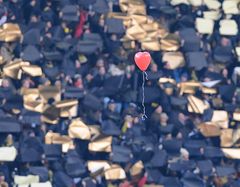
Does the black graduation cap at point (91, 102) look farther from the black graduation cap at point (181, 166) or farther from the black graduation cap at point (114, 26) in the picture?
the black graduation cap at point (181, 166)

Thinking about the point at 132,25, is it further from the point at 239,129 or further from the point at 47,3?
the point at 239,129

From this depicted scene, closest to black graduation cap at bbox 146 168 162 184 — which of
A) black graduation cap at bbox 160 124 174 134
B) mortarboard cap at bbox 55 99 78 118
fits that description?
black graduation cap at bbox 160 124 174 134

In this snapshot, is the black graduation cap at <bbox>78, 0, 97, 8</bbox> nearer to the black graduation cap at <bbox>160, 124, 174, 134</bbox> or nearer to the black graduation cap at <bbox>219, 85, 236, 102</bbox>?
the black graduation cap at <bbox>160, 124, 174, 134</bbox>

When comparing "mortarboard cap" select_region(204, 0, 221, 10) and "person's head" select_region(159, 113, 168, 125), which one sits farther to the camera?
"mortarboard cap" select_region(204, 0, 221, 10)

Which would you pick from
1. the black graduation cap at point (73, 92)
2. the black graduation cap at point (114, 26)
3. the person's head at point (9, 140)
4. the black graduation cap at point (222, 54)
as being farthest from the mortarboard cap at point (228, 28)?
the person's head at point (9, 140)

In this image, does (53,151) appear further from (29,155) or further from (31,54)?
(31,54)
